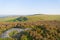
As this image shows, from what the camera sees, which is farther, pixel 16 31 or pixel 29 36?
pixel 16 31

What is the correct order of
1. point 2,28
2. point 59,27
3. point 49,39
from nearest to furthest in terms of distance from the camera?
1. point 49,39
2. point 59,27
3. point 2,28

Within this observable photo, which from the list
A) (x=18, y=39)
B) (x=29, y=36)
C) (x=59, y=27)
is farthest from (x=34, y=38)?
(x=59, y=27)

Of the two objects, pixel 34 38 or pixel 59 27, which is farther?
pixel 59 27

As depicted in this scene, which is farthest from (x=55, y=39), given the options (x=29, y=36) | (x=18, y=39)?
(x=18, y=39)

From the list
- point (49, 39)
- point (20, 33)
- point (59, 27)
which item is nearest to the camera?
point (49, 39)

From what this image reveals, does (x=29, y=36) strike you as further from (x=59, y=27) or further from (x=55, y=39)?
(x=59, y=27)

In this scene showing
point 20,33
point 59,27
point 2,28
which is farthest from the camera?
point 2,28

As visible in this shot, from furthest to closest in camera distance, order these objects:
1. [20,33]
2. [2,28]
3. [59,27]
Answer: [2,28], [59,27], [20,33]

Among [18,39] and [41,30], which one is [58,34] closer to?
[41,30]
